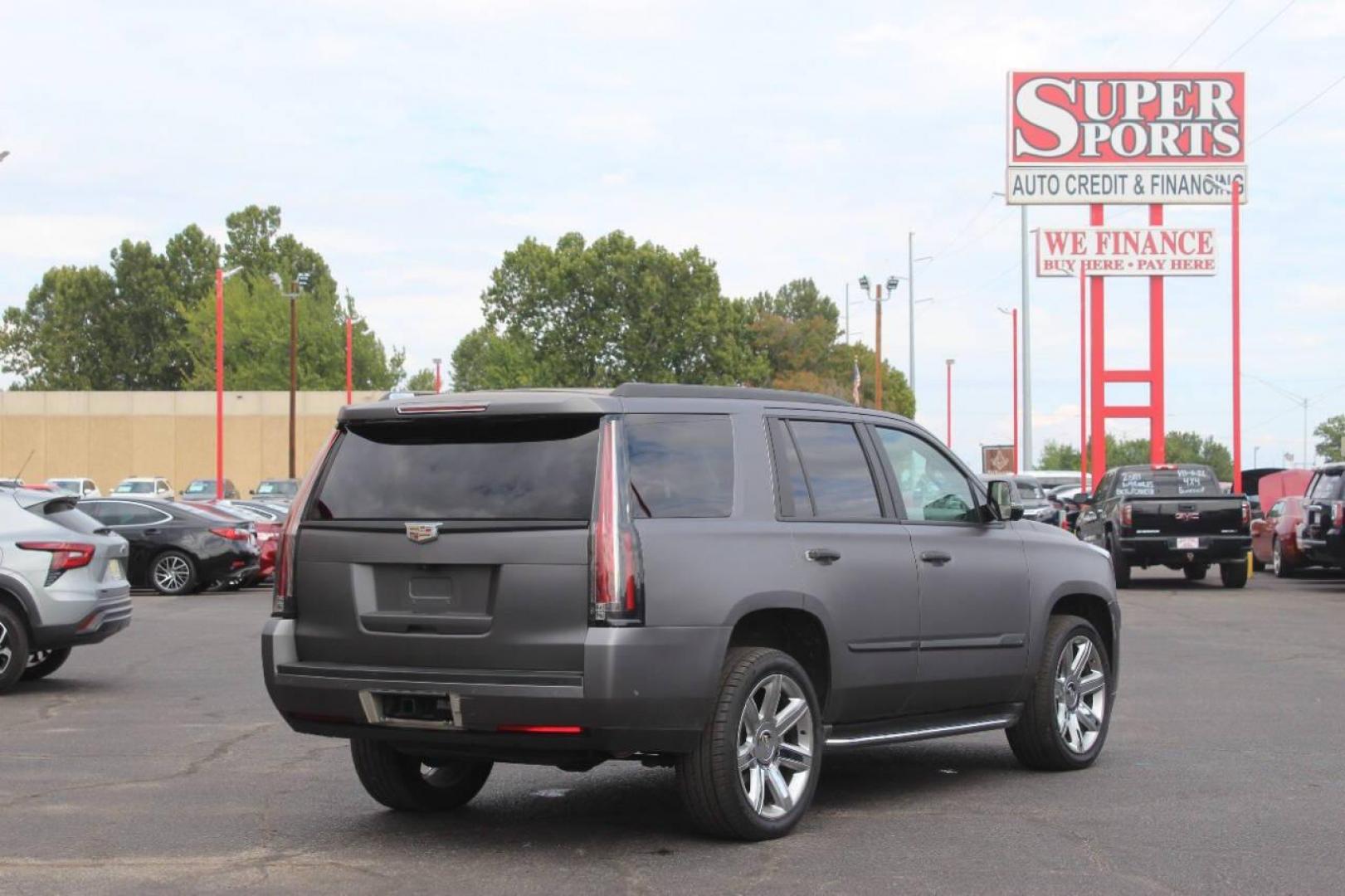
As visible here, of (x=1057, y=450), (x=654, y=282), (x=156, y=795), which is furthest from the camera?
(x=1057, y=450)

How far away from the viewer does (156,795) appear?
8.67 metres

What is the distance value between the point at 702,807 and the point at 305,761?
3.43 m

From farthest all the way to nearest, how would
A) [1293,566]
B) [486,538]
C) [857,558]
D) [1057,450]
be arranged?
[1057,450] < [1293,566] < [857,558] < [486,538]

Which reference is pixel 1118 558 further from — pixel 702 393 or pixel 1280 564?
pixel 702 393

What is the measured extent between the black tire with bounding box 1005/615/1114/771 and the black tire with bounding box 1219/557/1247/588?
1835 cm

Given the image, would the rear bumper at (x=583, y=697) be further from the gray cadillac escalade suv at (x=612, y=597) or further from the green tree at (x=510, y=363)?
the green tree at (x=510, y=363)

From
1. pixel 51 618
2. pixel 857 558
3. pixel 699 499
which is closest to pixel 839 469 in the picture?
pixel 857 558

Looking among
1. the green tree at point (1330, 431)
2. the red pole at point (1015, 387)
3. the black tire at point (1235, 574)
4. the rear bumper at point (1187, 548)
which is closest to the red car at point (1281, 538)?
the black tire at point (1235, 574)

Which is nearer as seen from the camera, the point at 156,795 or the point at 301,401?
the point at 156,795

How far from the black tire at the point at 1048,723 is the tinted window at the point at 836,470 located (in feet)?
5.08

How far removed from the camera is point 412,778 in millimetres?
8086

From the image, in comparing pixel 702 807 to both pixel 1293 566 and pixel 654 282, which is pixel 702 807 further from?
pixel 654 282

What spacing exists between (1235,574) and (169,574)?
15870 millimetres

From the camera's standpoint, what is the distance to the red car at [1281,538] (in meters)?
28.2
